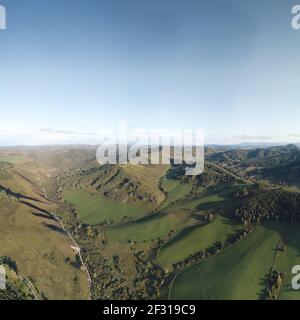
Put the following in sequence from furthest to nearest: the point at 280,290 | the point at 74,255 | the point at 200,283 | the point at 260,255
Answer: the point at 74,255, the point at 260,255, the point at 200,283, the point at 280,290

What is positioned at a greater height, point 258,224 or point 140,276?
point 258,224

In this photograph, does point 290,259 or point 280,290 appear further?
point 290,259

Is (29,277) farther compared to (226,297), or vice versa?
(29,277)

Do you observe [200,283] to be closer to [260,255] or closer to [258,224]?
[260,255]

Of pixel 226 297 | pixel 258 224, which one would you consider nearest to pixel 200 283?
pixel 226 297

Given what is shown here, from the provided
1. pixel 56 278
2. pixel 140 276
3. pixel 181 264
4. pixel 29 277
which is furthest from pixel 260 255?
pixel 29 277
